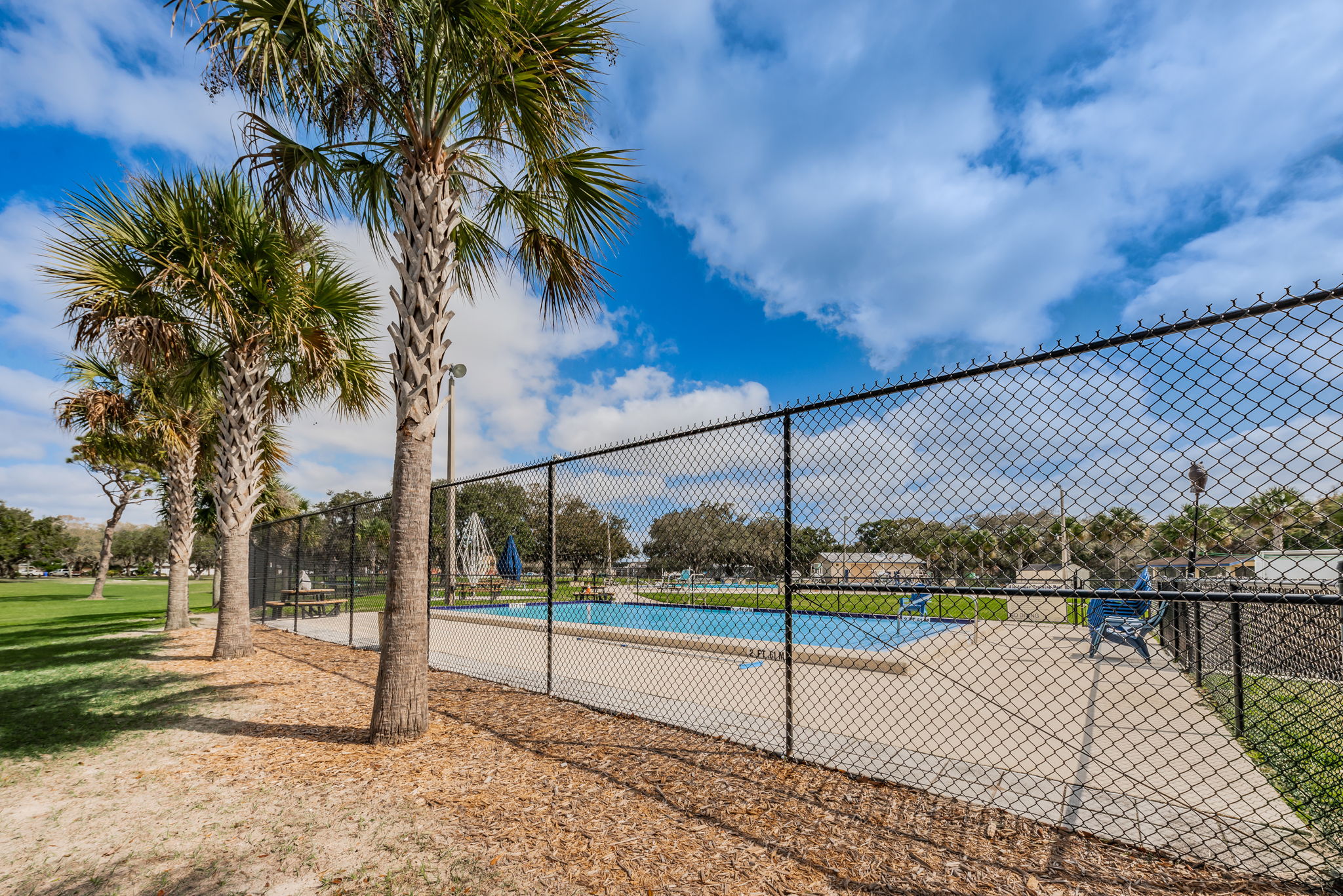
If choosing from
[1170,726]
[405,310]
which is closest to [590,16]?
[405,310]

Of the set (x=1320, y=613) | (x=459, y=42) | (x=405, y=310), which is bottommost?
(x=1320, y=613)

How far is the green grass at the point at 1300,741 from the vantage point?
3051mm

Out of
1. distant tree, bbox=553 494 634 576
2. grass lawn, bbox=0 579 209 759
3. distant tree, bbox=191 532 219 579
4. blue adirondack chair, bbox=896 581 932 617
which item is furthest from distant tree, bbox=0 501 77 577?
blue adirondack chair, bbox=896 581 932 617

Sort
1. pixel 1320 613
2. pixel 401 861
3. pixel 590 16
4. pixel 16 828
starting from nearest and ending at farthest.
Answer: pixel 401 861 → pixel 16 828 → pixel 1320 613 → pixel 590 16

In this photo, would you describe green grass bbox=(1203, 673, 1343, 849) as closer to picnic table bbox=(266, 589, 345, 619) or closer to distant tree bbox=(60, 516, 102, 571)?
picnic table bbox=(266, 589, 345, 619)

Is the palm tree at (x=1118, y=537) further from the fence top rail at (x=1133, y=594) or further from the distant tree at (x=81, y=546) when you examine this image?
the distant tree at (x=81, y=546)

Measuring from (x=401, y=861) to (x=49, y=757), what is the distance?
12.1 ft

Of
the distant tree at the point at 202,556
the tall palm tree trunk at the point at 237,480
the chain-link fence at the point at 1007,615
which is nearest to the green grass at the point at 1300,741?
the chain-link fence at the point at 1007,615

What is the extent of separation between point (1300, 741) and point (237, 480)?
11.4m

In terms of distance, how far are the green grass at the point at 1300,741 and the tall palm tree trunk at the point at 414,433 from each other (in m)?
5.25

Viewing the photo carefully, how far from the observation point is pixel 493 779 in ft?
12.6

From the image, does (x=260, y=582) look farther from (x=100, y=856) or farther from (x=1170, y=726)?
(x=1170, y=726)

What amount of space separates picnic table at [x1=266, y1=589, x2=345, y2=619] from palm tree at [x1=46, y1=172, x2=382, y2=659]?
179 inches

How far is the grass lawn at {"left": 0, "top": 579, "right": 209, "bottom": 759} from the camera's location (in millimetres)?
5090
